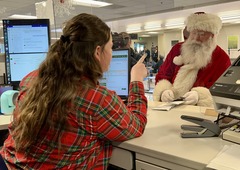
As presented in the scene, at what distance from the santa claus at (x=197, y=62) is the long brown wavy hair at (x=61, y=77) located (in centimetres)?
111

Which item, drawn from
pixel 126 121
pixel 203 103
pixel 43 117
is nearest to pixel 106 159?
pixel 126 121

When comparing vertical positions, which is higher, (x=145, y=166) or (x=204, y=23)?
(x=204, y=23)

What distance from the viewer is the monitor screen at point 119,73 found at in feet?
4.78

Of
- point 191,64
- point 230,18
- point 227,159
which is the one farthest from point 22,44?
point 230,18

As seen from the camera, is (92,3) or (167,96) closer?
(167,96)

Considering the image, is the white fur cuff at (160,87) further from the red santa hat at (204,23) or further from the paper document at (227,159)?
the paper document at (227,159)

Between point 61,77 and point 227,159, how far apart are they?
59 centimetres

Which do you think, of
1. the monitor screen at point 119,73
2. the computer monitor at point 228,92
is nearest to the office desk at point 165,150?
the computer monitor at point 228,92

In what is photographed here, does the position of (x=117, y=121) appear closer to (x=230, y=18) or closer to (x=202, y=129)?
(x=202, y=129)

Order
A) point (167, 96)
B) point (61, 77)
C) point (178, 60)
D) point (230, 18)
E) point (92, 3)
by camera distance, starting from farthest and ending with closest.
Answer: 1. point (230, 18)
2. point (92, 3)
3. point (178, 60)
4. point (167, 96)
5. point (61, 77)

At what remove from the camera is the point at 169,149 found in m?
0.89

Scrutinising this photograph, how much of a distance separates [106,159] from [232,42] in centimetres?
1046

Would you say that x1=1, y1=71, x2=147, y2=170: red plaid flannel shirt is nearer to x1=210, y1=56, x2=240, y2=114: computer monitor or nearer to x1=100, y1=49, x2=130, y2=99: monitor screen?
x1=210, y1=56, x2=240, y2=114: computer monitor

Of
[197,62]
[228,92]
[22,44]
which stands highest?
[22,44]
